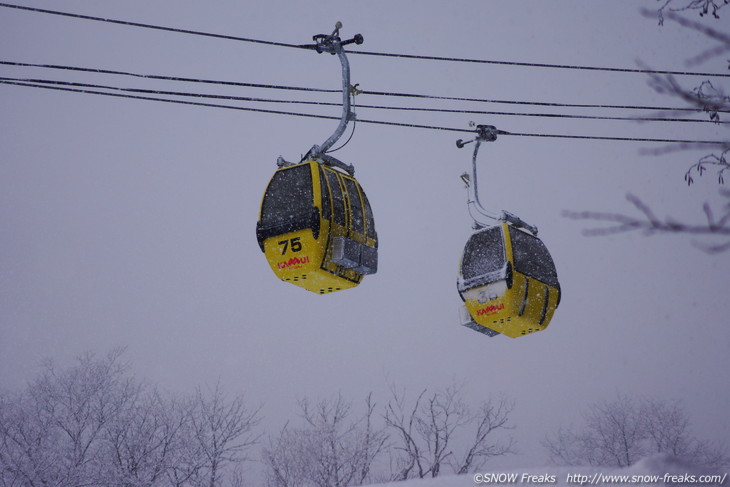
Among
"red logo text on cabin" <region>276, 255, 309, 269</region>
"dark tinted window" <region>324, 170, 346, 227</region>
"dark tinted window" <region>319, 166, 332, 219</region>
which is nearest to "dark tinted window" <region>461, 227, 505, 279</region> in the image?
"dark tinted window" <region>324, 170, 346, 227</region>

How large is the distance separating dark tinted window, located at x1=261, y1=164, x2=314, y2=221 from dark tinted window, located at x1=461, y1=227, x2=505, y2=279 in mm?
3025

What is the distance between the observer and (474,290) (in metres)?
9.25

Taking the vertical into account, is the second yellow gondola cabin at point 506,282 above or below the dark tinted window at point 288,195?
below

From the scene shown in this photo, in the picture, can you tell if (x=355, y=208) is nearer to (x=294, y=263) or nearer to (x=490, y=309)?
(x=294, y=263)

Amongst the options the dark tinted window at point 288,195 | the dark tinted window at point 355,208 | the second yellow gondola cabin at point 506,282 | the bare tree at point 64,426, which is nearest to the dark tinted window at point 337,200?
the dark tinted window at point 355,208

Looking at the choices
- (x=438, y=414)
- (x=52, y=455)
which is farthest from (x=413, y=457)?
(x=52, y=455)

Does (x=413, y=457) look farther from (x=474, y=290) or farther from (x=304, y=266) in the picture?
(x=304, y=266)

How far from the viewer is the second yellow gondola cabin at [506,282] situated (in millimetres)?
8930

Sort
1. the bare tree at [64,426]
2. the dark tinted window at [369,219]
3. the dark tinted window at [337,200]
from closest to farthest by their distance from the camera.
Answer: the dark tinted window at [337,200] → the dark tinted window at [369,219] → the bare tree at [64,426]

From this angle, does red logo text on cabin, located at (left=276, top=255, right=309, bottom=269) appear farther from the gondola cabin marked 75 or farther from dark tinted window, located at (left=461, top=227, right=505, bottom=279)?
dark tinted window, located at (left=461, top=227, right=505, bottom=279)

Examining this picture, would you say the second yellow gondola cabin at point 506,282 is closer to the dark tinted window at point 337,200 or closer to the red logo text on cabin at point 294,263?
the dark tinted window at point 337,200

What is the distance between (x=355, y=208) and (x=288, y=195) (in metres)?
0.84

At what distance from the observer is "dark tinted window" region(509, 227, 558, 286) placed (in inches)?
359

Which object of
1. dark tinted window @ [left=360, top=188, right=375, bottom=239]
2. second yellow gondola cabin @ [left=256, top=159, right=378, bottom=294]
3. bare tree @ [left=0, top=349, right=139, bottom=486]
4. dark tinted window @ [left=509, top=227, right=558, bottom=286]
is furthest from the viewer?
bare tree @ [left=0, top=349, right=139, bottom=486]
